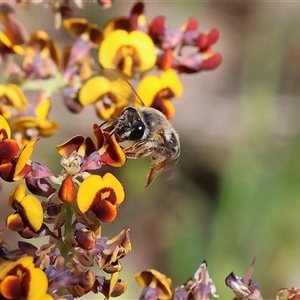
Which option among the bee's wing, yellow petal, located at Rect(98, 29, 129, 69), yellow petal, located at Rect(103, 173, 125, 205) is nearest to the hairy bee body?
the bee's wing

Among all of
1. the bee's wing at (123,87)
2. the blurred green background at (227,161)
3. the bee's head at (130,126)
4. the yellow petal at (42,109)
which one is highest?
the bee's head at (130,126)

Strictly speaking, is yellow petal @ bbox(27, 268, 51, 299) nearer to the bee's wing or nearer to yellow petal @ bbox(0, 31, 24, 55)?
the bee's wing

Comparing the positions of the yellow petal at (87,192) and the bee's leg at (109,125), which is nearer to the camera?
the yellow petal at (87,192)

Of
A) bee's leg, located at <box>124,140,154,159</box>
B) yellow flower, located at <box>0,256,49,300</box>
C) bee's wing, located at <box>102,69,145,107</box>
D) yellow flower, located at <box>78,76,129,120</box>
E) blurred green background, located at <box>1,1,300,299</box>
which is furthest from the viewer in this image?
blurred green background, located at <box>1,1,300,299</box>

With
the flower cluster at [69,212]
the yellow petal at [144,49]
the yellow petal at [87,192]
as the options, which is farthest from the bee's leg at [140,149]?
the yellow petal at [144,49]

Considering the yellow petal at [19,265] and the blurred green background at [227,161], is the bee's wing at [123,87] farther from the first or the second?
the yellow petal at [19,265]

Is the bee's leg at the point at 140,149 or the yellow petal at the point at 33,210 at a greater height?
the yellow petal at the point at 33,210

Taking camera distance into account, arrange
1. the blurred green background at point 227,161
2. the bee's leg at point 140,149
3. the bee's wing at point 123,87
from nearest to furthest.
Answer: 1. the bee's leg at point 140,149
2. the bee's wing at point 123,87
3. the blurred green background at point 227,161

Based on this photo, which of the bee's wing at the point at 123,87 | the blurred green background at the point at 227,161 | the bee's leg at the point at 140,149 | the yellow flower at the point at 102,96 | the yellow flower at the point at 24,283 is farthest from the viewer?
the blurred green background at the point at 227,161

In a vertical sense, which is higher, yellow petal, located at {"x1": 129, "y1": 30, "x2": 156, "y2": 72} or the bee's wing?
yellow petal, located at {"x1": 129, "y1": 30, "x2": 156, "y2": 72}
